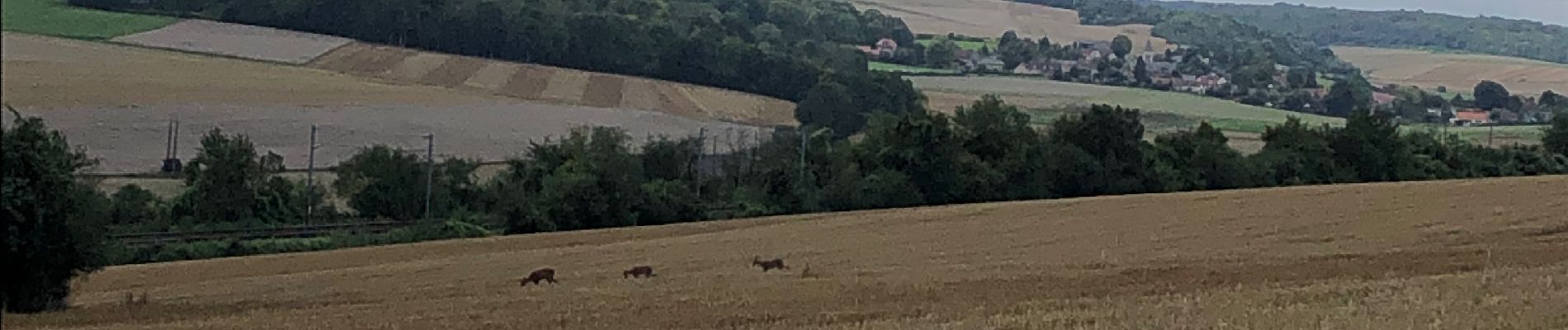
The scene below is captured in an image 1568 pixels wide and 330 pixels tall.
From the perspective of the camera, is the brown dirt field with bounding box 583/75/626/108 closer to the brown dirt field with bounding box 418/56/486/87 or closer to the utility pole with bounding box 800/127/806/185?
the brown dirt field with bounding box 418/56/486/87

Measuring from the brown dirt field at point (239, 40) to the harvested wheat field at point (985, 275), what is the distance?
3127 cm

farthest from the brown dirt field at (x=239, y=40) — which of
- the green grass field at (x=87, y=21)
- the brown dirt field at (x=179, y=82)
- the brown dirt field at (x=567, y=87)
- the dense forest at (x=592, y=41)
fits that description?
the brown dirt field at (x=567, y=87)

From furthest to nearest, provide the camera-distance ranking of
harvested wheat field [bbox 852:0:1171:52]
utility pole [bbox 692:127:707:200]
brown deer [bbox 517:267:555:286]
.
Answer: harvested wheat field [bbox 852:0:1171:52]
utility pole [bbox 692:127:707:200]
brown deer [bbox 517:267:555:286]

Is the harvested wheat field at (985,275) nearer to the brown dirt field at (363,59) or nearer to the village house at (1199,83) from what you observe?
the brown dirt field at (363,59)

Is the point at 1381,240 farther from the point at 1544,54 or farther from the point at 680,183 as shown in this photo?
the point at 1544,54

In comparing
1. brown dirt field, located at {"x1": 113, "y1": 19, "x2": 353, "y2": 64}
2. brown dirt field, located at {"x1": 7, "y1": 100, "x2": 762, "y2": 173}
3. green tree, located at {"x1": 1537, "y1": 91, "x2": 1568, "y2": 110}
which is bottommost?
brown dirt field, located at {"x1": 7, "y1": 100, "x2": 762, "y2": 173}

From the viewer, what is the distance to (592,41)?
285 feet

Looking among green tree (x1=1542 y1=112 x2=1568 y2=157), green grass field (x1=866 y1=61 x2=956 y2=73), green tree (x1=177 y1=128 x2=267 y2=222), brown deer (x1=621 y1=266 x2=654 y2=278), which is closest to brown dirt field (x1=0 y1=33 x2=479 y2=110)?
green tree (x1=177 y1=128 x2=267 y2=222)

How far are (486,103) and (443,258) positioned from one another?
113 feet

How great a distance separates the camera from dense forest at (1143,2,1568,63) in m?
148

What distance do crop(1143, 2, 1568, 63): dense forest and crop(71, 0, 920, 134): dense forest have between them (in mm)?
72224

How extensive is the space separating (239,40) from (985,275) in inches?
2352

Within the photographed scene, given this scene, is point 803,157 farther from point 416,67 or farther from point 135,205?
point 135,205

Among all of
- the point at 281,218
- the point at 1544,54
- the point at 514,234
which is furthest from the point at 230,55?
the point at 1544,54
